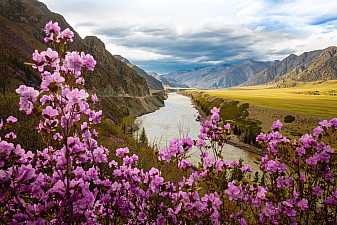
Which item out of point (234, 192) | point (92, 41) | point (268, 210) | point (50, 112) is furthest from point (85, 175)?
point (92, 41)

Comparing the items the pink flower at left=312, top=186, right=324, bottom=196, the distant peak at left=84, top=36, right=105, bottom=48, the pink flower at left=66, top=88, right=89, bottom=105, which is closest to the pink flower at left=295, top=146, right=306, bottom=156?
the pink flower at left=312, top=186, right=324, bottom=196

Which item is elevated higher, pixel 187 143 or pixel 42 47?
pixel 42 47

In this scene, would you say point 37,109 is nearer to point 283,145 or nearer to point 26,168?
point 26,168

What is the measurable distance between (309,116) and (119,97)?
2393 inches

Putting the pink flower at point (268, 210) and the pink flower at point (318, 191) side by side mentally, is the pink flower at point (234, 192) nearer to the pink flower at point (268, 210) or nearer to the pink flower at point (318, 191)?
the pink flower at point (268, 210)

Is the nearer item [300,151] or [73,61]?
[73,61]

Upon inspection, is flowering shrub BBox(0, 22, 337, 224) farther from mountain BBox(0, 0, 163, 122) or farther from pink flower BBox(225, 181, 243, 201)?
mountain BBox(0, 0, 163, 122)

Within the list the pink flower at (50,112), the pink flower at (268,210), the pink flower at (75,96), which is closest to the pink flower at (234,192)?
the pink flower at (268,210)

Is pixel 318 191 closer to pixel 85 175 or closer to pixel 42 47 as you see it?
pixel 85 175

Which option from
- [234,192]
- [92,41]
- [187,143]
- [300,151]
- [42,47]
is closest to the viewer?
[234,192]

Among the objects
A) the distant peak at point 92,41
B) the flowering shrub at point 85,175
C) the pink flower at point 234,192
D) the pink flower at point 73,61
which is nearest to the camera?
the flowering shrub at point 85,175

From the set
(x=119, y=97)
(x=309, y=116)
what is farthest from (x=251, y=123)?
(x=119, y=97)

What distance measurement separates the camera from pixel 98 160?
11.1ft

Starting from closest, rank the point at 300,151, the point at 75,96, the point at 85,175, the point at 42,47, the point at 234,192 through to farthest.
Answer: the point at 75,96, the point at 85,175, the point at 234,192, the point at 300,151, the point at 42,47
